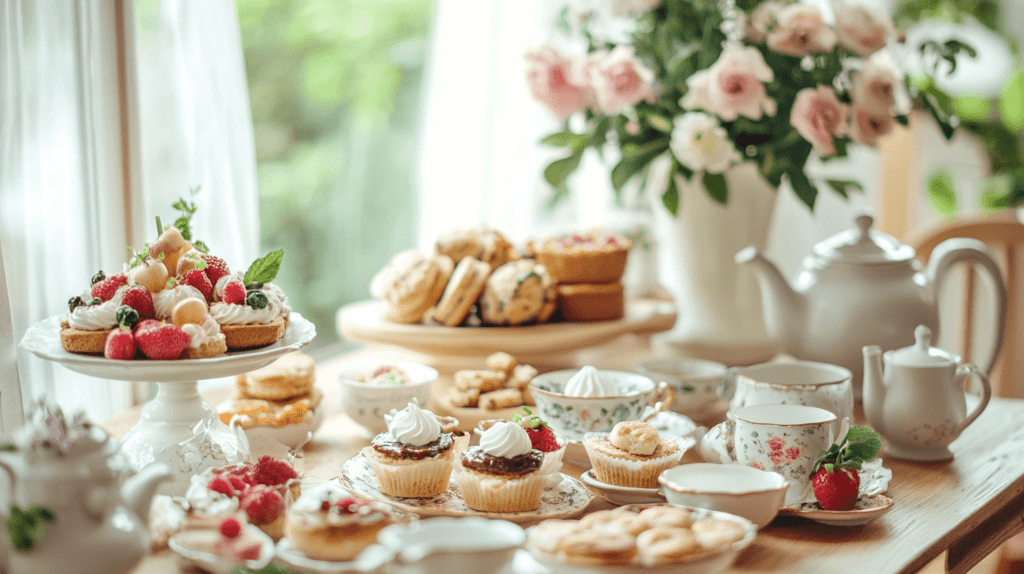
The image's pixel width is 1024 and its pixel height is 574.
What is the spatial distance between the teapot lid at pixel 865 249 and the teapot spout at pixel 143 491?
1188 millimetres

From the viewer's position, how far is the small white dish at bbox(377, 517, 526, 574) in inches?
32.3

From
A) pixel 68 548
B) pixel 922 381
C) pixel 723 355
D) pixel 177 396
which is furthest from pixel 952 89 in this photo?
pixel 68 548

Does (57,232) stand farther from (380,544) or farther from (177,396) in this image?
(380,544)

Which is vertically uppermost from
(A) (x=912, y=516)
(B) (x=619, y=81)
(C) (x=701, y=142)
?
(B) (x=619, y=81)

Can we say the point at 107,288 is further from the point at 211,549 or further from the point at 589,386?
the point at 589,386

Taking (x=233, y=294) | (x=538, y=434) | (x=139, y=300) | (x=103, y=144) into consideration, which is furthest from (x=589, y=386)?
(x=103, y=144)

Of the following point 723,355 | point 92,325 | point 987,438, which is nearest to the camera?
point 92,325

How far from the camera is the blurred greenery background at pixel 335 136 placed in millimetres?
3598

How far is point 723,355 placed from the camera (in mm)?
1865

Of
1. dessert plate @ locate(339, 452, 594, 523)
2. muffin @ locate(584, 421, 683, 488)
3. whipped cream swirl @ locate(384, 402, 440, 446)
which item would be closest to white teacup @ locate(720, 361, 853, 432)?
muffin @ locate(584, 421, 683, 488)

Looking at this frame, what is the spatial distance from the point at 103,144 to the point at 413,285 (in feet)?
1.89

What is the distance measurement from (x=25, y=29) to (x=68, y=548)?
79 cm

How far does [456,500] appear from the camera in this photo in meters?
1.15

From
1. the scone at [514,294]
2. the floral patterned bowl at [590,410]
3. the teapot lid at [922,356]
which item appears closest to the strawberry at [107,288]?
the floral patterned bowl at [590,410]
